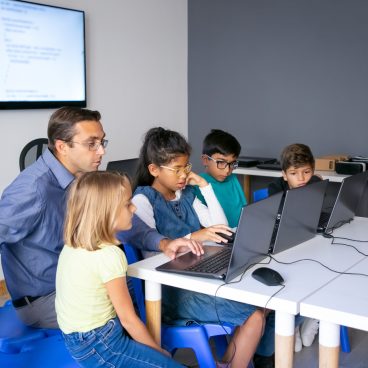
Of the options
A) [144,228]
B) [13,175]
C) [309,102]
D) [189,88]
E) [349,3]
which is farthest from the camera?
[189,88]

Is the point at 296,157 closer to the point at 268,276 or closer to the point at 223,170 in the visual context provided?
the point at 223,170

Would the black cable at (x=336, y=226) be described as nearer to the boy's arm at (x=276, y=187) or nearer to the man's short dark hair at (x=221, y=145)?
the boy's arm at (x=276, y=187)

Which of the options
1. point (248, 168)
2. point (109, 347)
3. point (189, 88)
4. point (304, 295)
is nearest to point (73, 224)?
point (109, 347)

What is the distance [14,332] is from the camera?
1.86 meters

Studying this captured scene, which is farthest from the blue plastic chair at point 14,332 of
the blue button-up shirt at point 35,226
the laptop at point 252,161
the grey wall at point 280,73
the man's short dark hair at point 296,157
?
the grey wall at point 280,73

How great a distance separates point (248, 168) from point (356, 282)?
8.74 ft

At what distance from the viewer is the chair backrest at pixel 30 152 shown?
2.75 meters

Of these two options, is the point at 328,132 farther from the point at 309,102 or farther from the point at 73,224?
the point at 73,224

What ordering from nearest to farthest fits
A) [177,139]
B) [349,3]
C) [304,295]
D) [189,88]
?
1. [304,295]
2. [177,139]
3. [349,3]
4. [189,88]

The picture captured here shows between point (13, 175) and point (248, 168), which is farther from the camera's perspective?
point (248, 168)

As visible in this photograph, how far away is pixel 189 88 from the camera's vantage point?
5086 mm

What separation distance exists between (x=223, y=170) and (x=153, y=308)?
1.24 metres

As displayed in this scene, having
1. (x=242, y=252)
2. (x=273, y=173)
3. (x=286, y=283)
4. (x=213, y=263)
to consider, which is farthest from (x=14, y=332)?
(x=273, y=173)

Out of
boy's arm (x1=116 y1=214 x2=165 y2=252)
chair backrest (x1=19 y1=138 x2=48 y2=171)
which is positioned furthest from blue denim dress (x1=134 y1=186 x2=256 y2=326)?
chair backrest (x1=19 y1=138 x2=48 y2=171)
